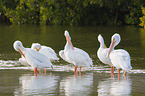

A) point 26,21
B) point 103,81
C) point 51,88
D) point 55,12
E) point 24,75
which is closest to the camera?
point 51,88

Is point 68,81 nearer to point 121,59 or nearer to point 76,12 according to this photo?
point 121,59

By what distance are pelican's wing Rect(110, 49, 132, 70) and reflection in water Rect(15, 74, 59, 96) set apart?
1.46 m

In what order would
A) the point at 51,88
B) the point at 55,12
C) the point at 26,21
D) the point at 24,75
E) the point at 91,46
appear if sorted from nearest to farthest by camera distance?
1. the point at 51,88
2. the point at 24,75
3. the point at 91,46
4. the point at 55,12
5. the point at 26,21

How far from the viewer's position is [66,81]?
→ 10.5 meters

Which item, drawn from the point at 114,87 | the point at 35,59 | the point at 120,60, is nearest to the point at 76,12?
the point at 35,59

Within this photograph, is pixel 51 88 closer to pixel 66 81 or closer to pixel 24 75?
pixel 66 81

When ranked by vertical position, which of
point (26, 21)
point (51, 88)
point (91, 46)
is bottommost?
point (51, 88)

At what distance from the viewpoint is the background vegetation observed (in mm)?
36156

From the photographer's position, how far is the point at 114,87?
31.8 feet

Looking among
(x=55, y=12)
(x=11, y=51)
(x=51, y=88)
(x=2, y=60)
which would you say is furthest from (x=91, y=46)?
(x=55, y=12)

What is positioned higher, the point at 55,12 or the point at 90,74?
the point at 55,12

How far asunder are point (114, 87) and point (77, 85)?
2.81 feet

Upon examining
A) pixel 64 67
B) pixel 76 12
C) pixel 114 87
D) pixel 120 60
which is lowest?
pixel 114 87

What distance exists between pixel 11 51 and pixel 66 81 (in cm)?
638
